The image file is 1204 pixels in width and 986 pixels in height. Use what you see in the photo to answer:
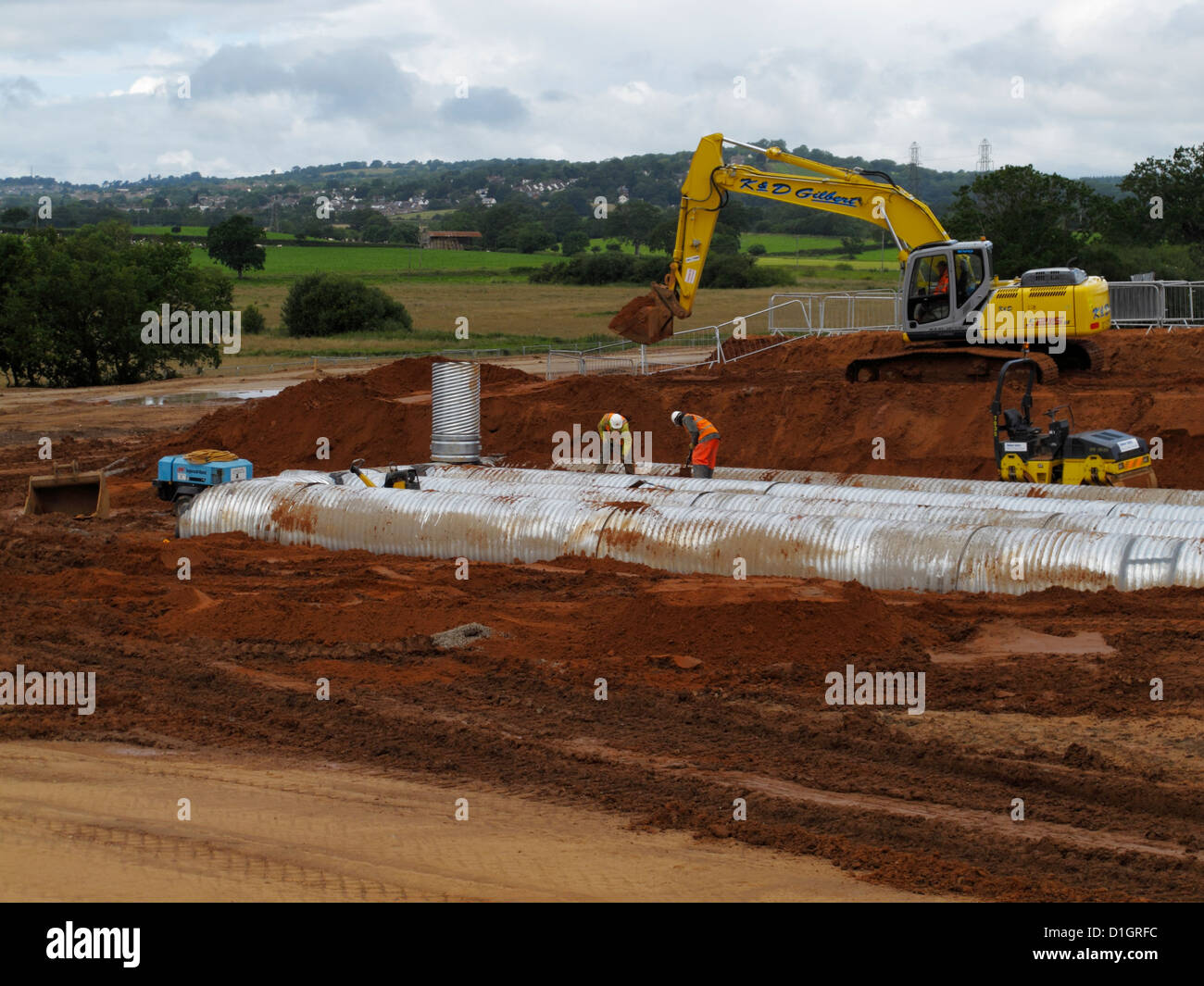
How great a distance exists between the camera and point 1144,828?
800 centimetres

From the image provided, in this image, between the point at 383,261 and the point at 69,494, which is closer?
the point at 69,494

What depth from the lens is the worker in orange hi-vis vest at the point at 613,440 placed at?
63.4ft

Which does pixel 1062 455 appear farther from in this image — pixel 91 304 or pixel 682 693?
pixel 91 304

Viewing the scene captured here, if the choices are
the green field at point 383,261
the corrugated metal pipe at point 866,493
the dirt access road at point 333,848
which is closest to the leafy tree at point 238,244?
the green field at point 383,261

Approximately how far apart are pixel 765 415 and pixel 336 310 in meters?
38.9

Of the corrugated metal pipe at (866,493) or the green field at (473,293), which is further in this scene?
the green field at (473,293)

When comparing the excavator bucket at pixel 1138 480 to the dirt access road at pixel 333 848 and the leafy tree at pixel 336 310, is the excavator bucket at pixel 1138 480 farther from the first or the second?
the leafy tree at pixel 336 310

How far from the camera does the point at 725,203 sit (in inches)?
1054

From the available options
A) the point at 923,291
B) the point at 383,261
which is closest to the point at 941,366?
the point at 923,291

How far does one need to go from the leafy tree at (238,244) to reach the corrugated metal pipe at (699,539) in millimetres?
78027

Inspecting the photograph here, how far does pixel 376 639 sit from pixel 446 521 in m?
3.82
